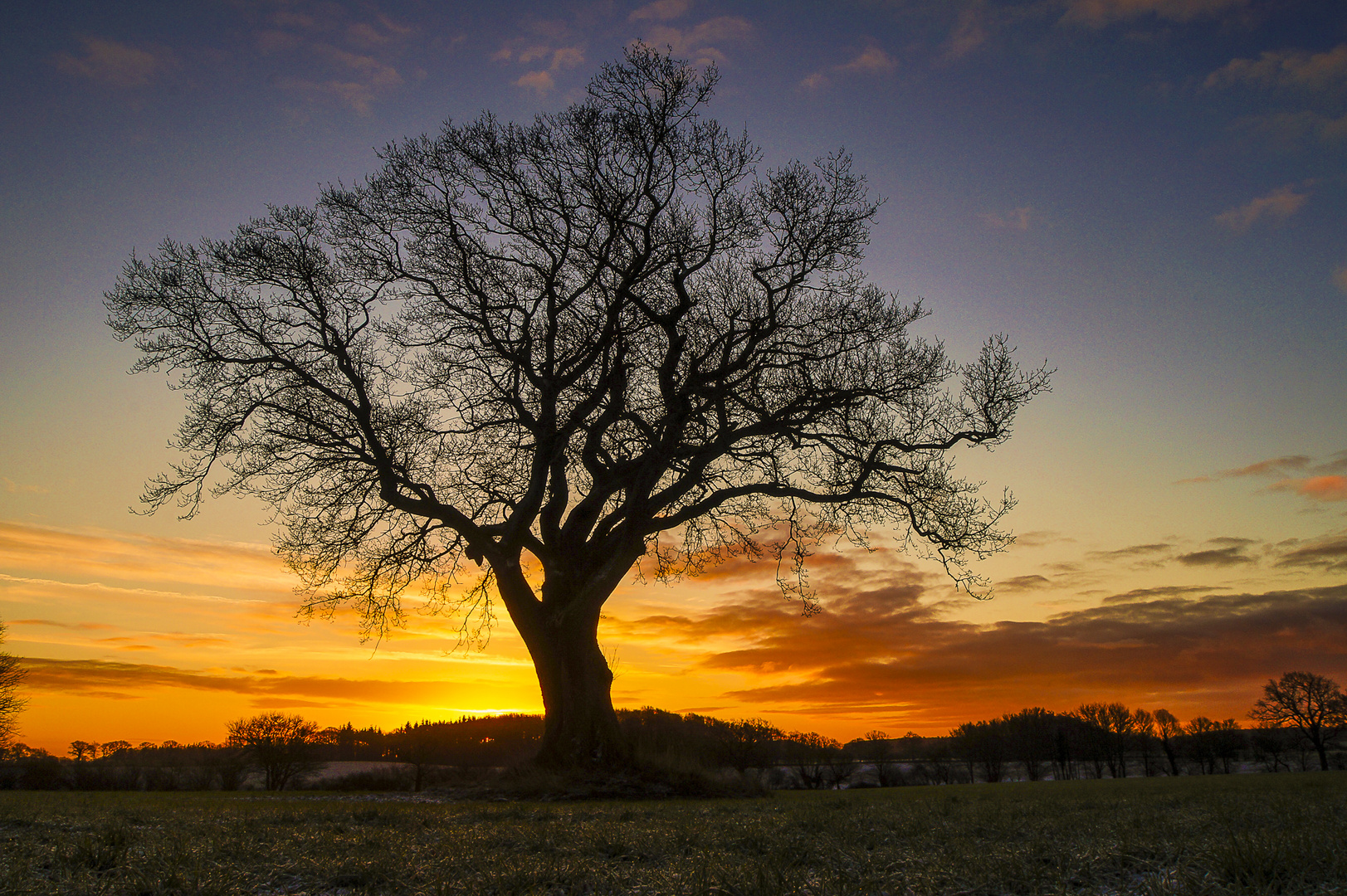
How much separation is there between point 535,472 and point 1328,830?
11.5m

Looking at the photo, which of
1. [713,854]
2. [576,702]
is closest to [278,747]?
[576,702]

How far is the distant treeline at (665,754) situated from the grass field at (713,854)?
8.82 metres

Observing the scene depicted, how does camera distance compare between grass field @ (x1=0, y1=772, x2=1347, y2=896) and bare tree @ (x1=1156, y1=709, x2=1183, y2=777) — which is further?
bare tree @ (x1=1156, y1=709, x2=1183, y2=777)

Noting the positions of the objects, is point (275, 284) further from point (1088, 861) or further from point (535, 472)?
point (1088, 861)

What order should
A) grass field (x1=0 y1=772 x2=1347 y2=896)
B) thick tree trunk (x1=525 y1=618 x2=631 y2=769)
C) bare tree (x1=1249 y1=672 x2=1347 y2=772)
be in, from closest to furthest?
grass field (x1=0 y1=772 x2=1347 y2=896) → thick tree trunk (x1=525 y1=618 x2=631 y2=769) → bare tree (x1=1249 y1=672 x2=1347 y2=772)

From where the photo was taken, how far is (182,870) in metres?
3.03

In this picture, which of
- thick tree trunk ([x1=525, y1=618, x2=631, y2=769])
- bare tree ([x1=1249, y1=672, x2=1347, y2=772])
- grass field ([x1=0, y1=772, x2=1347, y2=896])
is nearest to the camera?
grass field ([x1=0, y1=772, x2=1347, y2=896])

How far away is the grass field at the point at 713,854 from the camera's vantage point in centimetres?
281

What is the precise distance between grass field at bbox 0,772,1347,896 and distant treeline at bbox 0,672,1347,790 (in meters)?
8.82

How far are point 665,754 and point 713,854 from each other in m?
10.4

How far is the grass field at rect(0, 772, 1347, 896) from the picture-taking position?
9.21ft

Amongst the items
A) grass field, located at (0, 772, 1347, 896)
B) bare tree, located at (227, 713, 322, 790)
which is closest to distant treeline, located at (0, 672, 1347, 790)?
bare tree, located at (227, 713, 322, 790)

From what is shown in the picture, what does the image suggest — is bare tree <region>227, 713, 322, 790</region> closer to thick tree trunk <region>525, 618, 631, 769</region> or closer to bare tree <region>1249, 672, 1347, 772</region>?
thick tree trunk <region>525, 618, 631, 769</region>

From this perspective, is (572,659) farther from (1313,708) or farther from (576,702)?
(1313,708)
